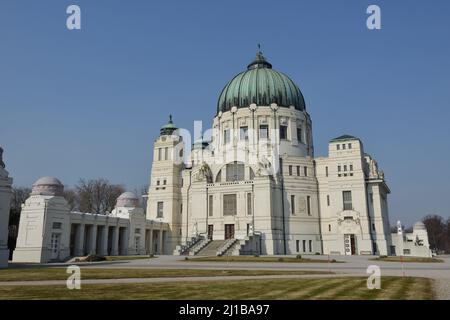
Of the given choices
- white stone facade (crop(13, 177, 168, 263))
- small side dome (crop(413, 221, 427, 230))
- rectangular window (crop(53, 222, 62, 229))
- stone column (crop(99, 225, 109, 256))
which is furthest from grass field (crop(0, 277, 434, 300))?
small side dome (crop(413, 221, 427, 230))

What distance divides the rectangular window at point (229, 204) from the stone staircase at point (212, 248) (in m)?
7.37

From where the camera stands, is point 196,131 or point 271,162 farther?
point 196,131

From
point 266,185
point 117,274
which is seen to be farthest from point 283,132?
point 117,274

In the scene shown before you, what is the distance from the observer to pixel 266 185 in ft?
229

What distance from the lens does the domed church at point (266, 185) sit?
226 ft

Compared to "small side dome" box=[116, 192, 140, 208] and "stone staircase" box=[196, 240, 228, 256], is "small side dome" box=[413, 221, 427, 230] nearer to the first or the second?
"stone staircase" box=[196, 240, 228, 256]

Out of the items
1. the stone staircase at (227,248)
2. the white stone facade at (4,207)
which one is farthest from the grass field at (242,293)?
the stone staircase at (227,248)

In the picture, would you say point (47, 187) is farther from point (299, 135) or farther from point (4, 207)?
point (299, 135)

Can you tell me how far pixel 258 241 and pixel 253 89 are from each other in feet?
107
